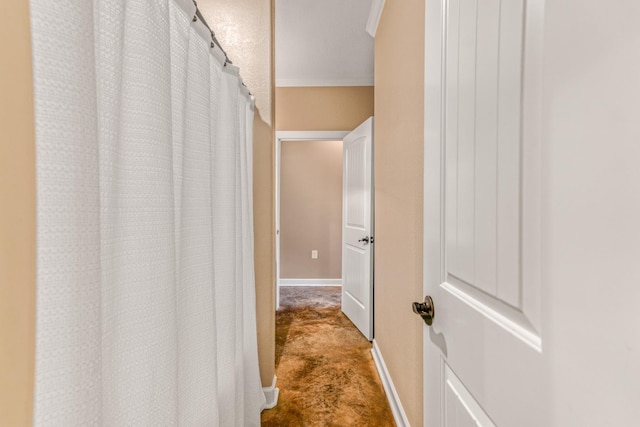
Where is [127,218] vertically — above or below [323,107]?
below

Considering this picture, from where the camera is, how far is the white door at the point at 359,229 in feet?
8.89

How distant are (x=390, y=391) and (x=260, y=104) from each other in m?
1.89

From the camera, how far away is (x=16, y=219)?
520 millimetres

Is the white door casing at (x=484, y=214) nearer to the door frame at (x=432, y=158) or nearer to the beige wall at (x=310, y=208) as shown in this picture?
the door frame at (x=432, y=158)

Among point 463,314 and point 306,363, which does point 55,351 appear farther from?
point 306,363

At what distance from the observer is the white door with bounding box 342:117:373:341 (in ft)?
8.89

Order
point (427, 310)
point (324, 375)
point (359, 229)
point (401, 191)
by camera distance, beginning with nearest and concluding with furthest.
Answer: point (427, 310)
point (401, 191)
point (324, 375)
point (359, 229)

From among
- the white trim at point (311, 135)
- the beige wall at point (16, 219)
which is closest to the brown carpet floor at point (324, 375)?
the beige wall at point (16, 219)

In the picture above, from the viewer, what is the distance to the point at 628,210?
303mm

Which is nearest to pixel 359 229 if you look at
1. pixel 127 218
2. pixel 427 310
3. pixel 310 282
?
pixel 310 282

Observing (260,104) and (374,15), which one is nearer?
(260,104)

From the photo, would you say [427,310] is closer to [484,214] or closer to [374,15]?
[484,214]

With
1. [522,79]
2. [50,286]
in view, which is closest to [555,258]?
[522,79]

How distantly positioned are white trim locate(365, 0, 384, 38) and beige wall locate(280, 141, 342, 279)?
2.37 meters
